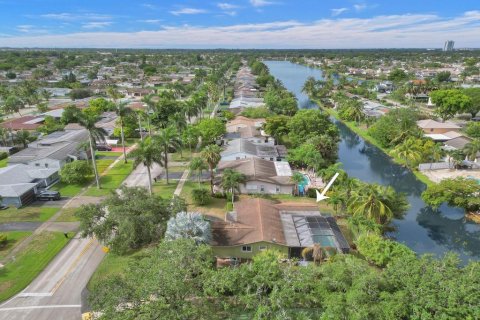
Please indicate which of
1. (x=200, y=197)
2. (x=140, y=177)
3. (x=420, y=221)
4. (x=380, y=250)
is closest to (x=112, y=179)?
(x=140, y=177)

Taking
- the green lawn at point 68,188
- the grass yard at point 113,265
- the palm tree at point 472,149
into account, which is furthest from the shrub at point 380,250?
the green lawn at point 68,188

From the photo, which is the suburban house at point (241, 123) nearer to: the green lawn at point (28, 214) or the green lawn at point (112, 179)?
the green lawn at point (112, 179)

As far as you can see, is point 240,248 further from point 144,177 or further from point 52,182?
point 52,182

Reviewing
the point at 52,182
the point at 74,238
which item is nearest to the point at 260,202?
the point at 74,238

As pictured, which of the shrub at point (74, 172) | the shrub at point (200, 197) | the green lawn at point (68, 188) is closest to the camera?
the shrub at point (200, 197)

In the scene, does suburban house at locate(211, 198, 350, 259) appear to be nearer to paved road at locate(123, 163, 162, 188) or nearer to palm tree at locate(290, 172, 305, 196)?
palm tree at locate(290, 172, 305, 196)

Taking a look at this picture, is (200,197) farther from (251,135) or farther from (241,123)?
(241,123)
